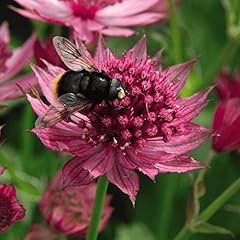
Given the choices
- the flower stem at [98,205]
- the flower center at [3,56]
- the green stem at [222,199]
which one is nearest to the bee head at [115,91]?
the flower stem at [98,205]

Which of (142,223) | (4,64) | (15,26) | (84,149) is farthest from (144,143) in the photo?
(15,26)

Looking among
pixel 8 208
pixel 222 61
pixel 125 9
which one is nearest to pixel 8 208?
pixel 8 208

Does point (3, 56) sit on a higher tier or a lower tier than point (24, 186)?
higher

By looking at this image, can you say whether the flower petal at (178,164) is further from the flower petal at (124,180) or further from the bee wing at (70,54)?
the bee wing at (70,54)

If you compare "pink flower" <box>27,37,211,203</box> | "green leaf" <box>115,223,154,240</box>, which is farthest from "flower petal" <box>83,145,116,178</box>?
"green leaf" <box>115,223,154,240</box>

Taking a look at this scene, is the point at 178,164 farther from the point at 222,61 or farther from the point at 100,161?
the point at 222,61

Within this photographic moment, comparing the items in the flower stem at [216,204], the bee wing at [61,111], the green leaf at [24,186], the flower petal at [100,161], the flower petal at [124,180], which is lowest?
the green leaf at [24,186]

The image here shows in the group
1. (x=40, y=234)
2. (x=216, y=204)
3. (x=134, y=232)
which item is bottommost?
(x=134, y=232)
